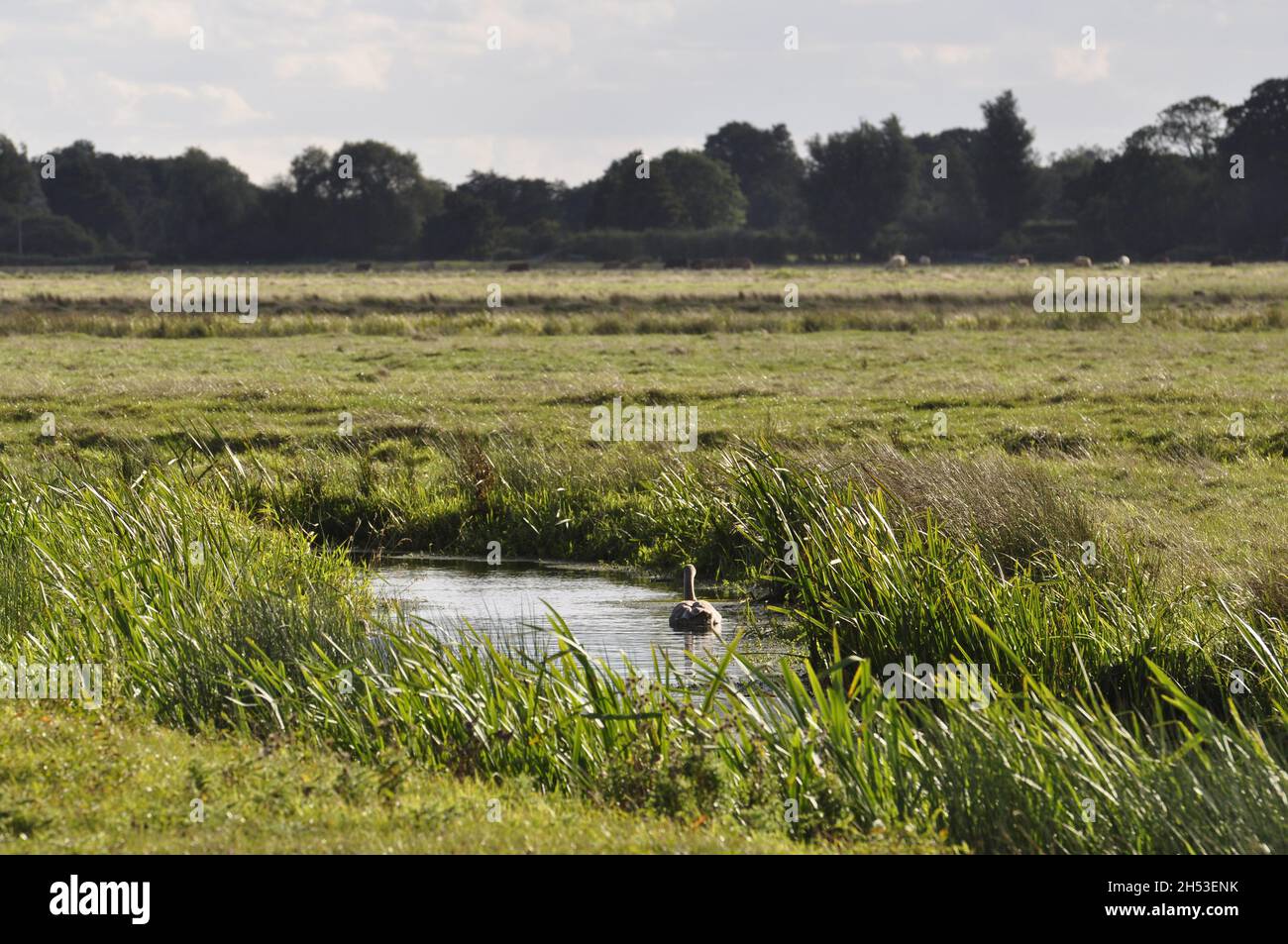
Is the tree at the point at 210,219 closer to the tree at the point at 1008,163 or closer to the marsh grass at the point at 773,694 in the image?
the tree at the point at 1008,163

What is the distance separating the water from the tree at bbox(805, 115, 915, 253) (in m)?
114

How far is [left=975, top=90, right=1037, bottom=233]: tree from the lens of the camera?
126 m

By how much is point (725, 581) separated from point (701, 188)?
12695 cm

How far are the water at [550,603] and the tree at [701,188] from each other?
121 meters

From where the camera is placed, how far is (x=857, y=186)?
129 metres

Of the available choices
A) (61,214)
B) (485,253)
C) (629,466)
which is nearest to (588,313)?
(629,466)

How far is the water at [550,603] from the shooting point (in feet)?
39.4

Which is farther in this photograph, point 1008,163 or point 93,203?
point 93,203

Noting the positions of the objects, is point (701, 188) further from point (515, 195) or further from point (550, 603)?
point (550, 603)
